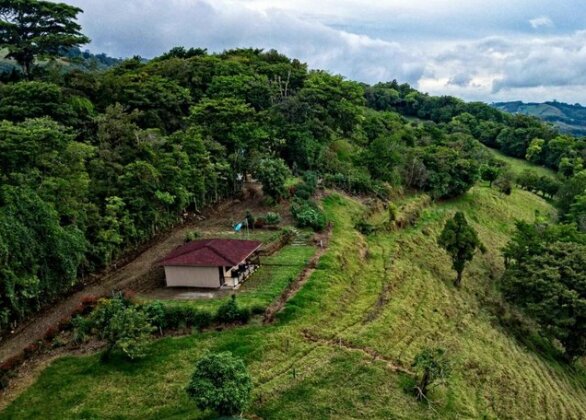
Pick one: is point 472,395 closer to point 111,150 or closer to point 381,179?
point 111,150

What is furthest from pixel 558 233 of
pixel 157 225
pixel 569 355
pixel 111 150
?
pixel 111 150

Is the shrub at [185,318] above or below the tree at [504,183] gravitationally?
above

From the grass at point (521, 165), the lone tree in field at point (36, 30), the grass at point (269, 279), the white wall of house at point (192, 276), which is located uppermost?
the lone tree in field at point (36, 30)

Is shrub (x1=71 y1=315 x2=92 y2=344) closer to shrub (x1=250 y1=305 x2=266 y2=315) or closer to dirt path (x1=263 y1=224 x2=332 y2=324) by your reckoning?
shrub (x1=250 y1=305 x2=266 y2=315)

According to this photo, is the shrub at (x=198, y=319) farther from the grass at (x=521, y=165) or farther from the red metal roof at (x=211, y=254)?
the grass at (x=521, y=165)

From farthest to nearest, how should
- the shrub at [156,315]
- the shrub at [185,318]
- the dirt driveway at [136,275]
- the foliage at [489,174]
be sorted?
the foliage at [489,174] → the shrub at [185,318] → the shrub at [156,315] → the dirt driveway at [136,275]

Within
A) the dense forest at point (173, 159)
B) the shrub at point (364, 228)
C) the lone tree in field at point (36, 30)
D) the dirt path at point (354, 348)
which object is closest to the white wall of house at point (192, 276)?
the dense forest at point (173, 159)

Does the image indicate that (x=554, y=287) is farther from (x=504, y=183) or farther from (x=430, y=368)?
(x=504, y=183)
